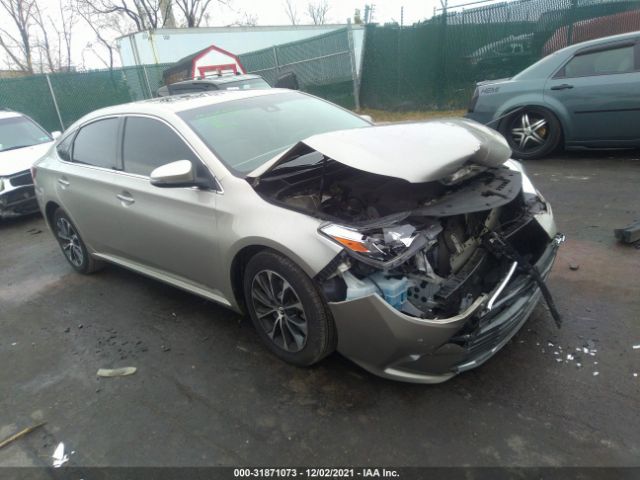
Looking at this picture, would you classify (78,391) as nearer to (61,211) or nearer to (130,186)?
(130,186)

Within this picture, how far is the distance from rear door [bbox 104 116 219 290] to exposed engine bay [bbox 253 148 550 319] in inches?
20.9

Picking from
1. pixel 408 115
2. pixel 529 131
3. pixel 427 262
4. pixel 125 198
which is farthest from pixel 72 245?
pixel 408 115

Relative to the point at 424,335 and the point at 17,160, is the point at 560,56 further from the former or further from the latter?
the point at 17,160

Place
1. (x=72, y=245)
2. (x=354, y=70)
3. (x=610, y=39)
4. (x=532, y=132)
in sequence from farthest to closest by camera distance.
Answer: (x=354, y=70)
(x=532, y=132)
(x=610, y=39)
(x=72, y=245)

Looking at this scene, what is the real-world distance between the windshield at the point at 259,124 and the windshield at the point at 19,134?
590 cm

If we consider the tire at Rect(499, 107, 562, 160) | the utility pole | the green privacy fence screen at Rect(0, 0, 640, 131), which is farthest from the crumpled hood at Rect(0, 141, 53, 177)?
the utility pole

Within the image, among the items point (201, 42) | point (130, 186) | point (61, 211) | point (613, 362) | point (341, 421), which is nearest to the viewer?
point (341, 421)

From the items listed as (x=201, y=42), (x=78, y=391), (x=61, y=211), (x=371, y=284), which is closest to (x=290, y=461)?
(x=371, y=284)

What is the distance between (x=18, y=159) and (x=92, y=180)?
4.28m

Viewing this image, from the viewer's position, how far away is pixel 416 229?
242 centimetres

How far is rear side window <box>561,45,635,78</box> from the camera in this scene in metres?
5.81

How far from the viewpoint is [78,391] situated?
2.92 meters

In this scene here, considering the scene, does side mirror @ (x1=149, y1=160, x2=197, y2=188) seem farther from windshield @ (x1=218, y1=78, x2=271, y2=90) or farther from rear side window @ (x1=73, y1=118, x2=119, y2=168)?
windshield @ (x1=218, y1=78, x2=271, y2=90)

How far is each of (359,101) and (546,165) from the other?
27.4ft
